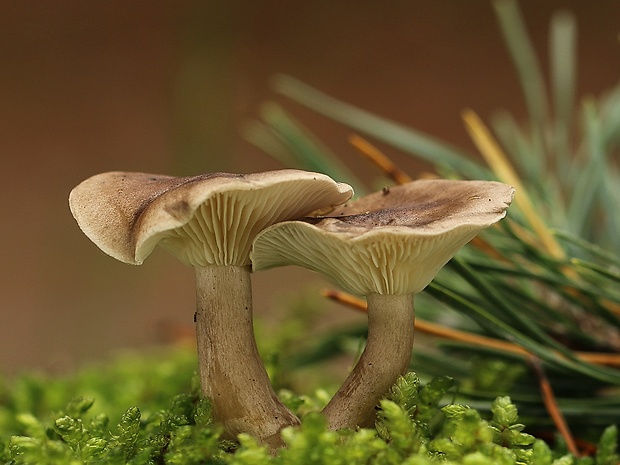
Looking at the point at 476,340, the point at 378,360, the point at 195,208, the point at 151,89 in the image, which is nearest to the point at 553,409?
the point at 476,340

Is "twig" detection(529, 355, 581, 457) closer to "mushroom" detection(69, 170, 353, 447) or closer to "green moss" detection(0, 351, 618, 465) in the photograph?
"green moss" detection(0, 351, 618, 465)

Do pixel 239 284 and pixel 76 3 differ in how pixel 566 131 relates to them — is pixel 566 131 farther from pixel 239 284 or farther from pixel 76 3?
pixel 76 3

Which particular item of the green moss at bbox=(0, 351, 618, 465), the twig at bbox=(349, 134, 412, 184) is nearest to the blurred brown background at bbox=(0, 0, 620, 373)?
the twig at bbox=(349, 134, 412, 184)

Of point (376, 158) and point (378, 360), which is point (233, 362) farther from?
point (376, 158)

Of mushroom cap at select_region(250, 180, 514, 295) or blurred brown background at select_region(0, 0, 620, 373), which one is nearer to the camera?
mushroom cap at select_region(250, 180, 514, 295)

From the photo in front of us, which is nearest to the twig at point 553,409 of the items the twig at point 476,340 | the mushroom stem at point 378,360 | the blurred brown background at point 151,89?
the twig at point 476,340

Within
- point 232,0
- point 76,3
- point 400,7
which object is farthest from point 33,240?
point 400,7

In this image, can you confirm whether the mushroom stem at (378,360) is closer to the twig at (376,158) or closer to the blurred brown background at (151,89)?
the twig at (376,158)
